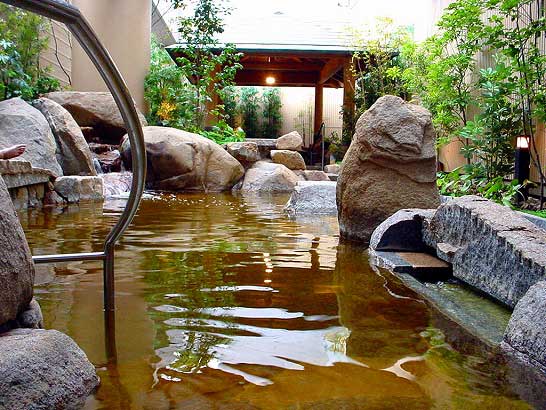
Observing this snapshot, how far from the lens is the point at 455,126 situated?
34.9 ft

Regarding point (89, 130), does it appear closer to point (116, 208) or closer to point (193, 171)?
point (193, 171)

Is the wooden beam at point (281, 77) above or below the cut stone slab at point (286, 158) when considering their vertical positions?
above

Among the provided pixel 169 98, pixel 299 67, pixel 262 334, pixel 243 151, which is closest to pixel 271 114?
pixel 299 67

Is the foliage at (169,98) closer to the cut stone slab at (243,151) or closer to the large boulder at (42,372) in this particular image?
the cut stone slab at (243,151)

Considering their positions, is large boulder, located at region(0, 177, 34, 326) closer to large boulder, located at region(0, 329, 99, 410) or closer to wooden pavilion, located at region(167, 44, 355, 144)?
large boulder, located at region(0, 329, 99, 410)

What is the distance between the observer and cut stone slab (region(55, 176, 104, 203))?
8438 mm

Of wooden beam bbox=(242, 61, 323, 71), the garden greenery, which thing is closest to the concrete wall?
wooden beam bbox=(242, 61, 323, 71)

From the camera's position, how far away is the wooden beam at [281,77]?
902 inches

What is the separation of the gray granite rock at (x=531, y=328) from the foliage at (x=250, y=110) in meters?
22.3

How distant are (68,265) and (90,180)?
5.33 m

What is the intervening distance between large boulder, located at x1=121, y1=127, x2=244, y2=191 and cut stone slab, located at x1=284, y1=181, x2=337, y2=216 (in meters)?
4.19

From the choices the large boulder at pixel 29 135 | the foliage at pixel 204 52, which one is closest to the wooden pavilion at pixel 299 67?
the foliage at pixel 204 52

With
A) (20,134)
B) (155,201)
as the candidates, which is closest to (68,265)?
(155,201)

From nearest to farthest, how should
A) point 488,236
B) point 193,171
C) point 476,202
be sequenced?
point 488,236 → point 476,202 → point 193,171
